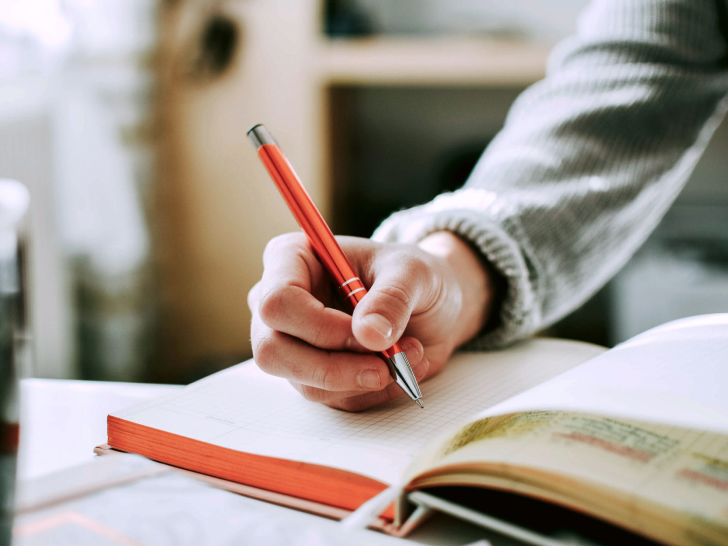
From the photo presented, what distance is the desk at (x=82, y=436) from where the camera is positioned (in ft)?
0.80

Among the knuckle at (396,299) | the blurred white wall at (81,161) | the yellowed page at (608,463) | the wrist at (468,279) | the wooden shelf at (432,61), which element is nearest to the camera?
the yellowed page at (608,463)

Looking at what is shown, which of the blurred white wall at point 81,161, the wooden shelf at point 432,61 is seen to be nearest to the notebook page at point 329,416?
the blurred white wall at point 81,161

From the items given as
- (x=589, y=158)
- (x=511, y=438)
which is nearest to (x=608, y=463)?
(x=511, y=438)

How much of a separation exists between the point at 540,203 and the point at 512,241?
0.06 meters

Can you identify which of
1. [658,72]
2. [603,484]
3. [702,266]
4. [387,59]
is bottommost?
[702,266]

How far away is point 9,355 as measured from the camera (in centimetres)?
30

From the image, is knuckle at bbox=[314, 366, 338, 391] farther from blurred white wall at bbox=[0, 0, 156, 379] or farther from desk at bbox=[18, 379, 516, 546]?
blurred white wall at bbox=[0, 0, 156, 379]

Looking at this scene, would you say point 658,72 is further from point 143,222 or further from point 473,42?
point 143,222

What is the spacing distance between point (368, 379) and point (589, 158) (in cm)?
37

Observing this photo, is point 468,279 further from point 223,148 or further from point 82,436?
point 223,148

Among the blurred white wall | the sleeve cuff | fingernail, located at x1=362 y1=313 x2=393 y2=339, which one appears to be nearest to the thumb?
fingernail, located at x1=362 y1=313 x2=393 y2=339

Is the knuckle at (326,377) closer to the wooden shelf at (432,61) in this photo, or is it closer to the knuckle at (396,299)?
the knuckle at (396,299)

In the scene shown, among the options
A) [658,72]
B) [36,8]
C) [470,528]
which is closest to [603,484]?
[470,528]

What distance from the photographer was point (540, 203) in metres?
0.53
